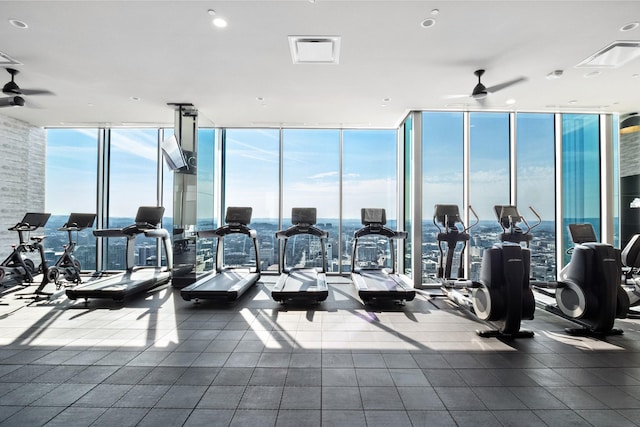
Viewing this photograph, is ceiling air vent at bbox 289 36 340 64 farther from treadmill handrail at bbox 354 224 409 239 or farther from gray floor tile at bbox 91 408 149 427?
gray floor tile at bbox 91 408 149 427

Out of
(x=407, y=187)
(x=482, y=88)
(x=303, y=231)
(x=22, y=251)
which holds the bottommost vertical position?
(x=22, y=251)

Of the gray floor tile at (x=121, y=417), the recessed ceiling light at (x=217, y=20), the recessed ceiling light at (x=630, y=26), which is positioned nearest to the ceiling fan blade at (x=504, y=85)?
the recessed ceiling light at (x=630, y=26)

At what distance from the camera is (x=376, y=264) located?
7.42 metres

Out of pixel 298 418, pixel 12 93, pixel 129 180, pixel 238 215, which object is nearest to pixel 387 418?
pixel 298 418

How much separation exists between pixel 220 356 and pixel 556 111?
7.61 metres

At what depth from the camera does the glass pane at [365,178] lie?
7.66 metres

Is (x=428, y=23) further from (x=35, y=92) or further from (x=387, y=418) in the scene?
(x=35, y=92)

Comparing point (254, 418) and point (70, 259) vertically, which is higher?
point (70, 259)

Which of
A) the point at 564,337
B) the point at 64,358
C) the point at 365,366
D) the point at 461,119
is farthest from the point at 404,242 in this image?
the point at 64,358

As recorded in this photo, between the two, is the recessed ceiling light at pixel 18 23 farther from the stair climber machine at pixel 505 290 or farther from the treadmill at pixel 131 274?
the stair climber machine at pixel 505 290

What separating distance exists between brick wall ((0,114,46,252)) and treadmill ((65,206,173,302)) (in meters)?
2.07

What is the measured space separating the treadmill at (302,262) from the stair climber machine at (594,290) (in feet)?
10.9

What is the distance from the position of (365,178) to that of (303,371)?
5.53m

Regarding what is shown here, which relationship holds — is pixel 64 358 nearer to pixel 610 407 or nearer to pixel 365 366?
pixel 365 366
